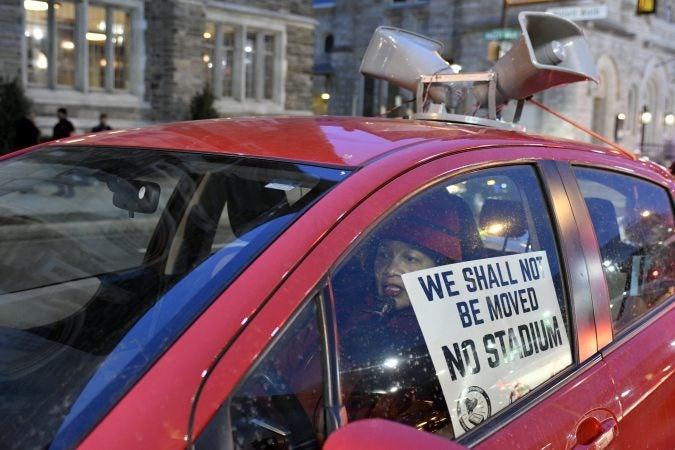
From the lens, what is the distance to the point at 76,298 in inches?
74.5

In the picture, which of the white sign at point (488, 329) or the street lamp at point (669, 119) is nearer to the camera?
the white sign at point (488, 329)

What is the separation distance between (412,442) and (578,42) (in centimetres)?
264

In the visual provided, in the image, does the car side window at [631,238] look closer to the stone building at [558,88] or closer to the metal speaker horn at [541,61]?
the metal speaker horn at [541,61]

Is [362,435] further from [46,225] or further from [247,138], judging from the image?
[46,225]

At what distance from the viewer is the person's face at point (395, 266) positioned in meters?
1.66

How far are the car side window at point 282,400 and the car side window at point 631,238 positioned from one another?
45.3 inches

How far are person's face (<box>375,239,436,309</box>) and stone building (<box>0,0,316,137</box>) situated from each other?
48.8ft

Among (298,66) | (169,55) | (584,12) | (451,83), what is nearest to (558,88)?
(584,12)

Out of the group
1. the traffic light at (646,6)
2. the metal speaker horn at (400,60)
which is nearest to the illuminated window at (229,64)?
the traffic light at (646,6)

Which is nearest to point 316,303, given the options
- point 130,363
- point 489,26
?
point 130,363

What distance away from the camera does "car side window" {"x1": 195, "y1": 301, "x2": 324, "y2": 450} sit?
127 cm

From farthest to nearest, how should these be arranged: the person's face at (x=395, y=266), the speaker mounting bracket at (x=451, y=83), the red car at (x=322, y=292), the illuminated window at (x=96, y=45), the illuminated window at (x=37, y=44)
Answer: the illuminated window at (x=96, y=45) → the illuminated window at (x=37, y=44) → the speaker mounting bracket at (x=451, y=83) → the person's face at (x=395, y=266) → the red car at (x=322, y=292)

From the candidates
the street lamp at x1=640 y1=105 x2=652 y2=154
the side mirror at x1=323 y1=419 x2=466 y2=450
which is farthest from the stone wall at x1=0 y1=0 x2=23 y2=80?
the street lamp at x1=640 y1=105 x2=652 y2=154

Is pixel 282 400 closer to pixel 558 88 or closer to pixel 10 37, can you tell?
pixel 10 37
